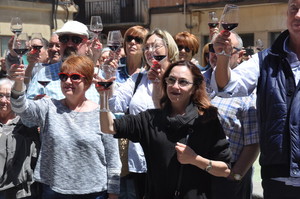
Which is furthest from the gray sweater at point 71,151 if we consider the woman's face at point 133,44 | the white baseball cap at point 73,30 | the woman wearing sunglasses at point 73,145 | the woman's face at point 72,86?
the woman's face at point 133,44

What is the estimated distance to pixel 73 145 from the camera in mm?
4047

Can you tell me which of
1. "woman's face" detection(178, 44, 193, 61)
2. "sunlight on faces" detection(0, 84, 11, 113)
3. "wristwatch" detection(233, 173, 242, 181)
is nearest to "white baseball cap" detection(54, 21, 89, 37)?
"sunlight on faces" detection(0, 84, 11, 113)

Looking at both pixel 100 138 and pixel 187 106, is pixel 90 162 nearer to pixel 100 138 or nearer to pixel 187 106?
pixel 100 138

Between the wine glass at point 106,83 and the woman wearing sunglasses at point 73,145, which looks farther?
the woman wearing sunglasses at point 73,145

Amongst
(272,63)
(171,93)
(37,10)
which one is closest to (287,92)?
(272,63)

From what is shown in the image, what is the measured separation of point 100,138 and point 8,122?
1.06 m

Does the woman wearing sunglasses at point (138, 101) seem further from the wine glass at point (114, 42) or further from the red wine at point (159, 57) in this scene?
the wine glass at point (114, 42)

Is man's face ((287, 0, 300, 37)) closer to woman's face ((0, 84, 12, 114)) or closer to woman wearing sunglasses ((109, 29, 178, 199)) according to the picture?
woman wearing sunglasses ((109, 29, 178, 199))

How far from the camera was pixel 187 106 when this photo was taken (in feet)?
11.9

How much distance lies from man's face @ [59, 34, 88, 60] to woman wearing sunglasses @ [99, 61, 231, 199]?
1.92 m

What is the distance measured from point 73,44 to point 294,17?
107 inches

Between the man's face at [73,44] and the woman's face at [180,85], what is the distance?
1.92 meters

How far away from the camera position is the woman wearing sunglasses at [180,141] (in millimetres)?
3410

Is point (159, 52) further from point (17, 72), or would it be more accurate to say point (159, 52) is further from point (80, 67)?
point (17, 72)
